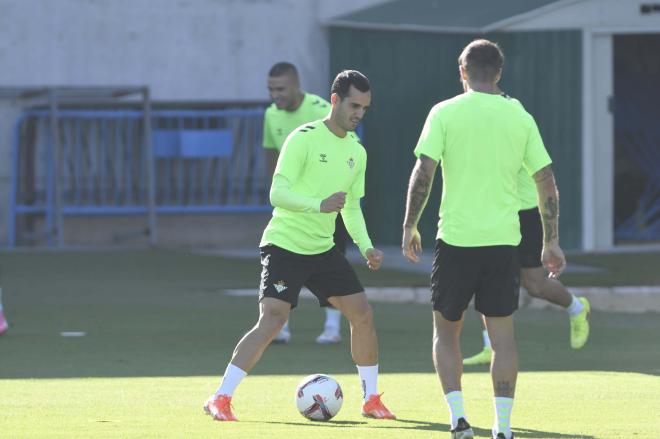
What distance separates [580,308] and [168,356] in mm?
3005

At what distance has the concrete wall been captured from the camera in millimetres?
21047

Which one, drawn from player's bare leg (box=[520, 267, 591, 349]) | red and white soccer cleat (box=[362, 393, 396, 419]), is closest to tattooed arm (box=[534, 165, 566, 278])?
red and white soccer cleat (box=[362, 393, 396, 419])

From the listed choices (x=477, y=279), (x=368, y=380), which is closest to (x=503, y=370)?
(x=477, y=279)

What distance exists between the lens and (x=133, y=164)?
2125 centimetres

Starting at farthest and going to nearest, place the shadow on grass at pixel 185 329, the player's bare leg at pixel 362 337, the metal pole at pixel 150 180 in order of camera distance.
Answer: the metal pole at pixel 150 180
the shadow on grass at pixel 185 329
the player's bare leg at pixel 362 337

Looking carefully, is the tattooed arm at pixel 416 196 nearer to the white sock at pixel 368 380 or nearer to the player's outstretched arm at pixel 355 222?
the player's outstretched arm at pixel 355 222

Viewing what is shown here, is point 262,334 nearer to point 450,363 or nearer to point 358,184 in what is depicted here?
point 358,184

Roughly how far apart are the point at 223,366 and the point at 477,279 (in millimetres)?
3890

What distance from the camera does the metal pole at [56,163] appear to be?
20453mm

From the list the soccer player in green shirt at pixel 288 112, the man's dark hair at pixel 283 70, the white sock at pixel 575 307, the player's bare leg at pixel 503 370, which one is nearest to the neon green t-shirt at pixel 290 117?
the soccer player in green shirt at pixel 288 112

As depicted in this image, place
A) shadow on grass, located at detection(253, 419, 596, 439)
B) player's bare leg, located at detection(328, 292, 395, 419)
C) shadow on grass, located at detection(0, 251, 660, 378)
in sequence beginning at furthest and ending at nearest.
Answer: shadow on grass, located at detection(0, 251, 660, 378) → player's bare leg, located at detection(328, 292, 395, 419) → shadow on grass, located at detection(253, 419, 596, 439)

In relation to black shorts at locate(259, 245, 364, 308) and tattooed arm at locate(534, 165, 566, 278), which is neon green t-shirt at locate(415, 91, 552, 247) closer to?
tattooed arm at locate(534, 165, 566, 278)

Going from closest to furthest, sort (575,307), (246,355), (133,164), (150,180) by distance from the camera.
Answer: (246,355) < (575,307) < (150,180) < (133,164)

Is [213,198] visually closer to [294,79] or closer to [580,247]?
[580,247]
